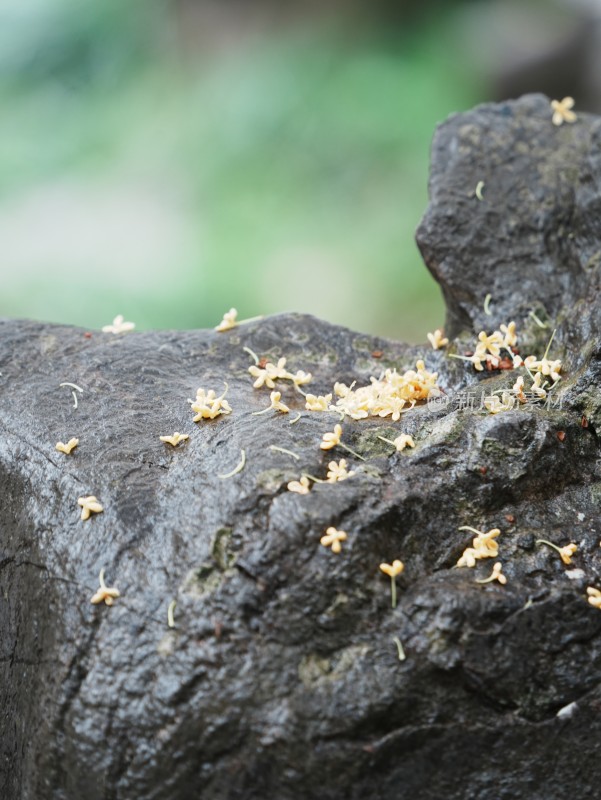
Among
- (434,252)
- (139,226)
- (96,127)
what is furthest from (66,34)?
(434,252)

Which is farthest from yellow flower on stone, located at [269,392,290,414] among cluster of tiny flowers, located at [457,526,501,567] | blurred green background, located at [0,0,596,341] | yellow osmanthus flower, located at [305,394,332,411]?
blurred green background, located at [0,0,596,341]

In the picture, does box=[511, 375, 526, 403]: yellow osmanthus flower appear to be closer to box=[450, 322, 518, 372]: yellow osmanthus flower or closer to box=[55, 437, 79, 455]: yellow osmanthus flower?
box=[450, 322, 518, 372]: yellow osmanthus flower

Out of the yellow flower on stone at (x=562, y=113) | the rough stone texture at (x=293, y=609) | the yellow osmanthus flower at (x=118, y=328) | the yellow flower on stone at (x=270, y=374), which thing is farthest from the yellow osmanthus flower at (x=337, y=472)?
the yellow flower on stone at (x=562, y=113)

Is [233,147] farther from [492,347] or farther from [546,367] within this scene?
[546,367]

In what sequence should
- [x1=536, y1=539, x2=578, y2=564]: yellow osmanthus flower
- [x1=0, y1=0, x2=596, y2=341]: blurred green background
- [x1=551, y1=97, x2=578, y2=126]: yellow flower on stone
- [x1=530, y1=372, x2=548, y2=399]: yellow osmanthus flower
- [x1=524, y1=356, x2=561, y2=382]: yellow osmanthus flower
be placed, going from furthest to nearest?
[x1=0, y1=0, x2=596, y2=341]: blurred green background
[x1=551, y1=97, x2=578, y2=126]: yellow flower on stone
[x1=524, y1=356, x2=561, y2=382]: yellow osmanthus flower
[x1=530, y1=372, x2=548, y2=399]: yellow osmanthus flower
[x1=536, y1=539, x2=578, y2=564]: yellow osmanthus flower

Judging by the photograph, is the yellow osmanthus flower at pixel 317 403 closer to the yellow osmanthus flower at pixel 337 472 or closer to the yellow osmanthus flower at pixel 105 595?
the yellow osmanthus flower at pixel 337 472

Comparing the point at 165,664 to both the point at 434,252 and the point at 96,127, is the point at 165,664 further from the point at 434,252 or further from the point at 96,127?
the point at 96,127
